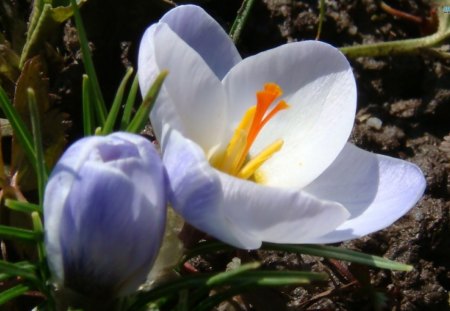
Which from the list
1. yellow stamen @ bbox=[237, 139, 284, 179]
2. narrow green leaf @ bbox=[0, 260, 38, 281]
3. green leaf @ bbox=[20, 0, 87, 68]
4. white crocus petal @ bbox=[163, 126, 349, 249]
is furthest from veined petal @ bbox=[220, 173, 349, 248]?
green leaf @ bbox=[20, 0, 87, 68]

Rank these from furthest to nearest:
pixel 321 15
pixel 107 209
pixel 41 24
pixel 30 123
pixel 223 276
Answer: pixel 321 15 → pixel 41 24 → pixel 30 123 → pixel 223 276 → pixel 107 209

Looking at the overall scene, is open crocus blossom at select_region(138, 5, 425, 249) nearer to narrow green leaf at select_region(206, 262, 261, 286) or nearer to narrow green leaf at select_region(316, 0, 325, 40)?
narrow green leaf at select_region(206, 262, 261, 286)

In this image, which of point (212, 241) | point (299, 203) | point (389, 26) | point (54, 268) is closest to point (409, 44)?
point (389, 26)

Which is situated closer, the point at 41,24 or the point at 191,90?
the point at 191,90

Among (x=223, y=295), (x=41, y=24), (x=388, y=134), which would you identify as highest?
(x=41, y=24)

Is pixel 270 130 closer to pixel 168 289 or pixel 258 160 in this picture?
pixel 258 160

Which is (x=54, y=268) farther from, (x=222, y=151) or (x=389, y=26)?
(x=389, y=26)

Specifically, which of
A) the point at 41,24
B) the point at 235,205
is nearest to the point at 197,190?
the point at 235,205
